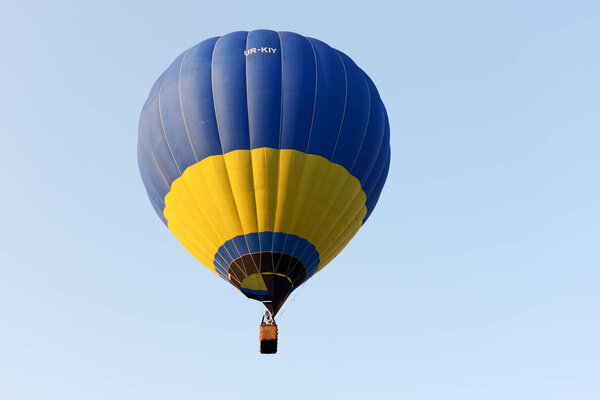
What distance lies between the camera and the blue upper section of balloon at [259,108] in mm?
22000

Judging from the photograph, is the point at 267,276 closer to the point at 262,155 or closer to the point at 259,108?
the point at 262,155

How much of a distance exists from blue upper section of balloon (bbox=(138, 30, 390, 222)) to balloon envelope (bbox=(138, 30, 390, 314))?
3 centimetres

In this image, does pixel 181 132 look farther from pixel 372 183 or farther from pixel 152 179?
pixel 372 183

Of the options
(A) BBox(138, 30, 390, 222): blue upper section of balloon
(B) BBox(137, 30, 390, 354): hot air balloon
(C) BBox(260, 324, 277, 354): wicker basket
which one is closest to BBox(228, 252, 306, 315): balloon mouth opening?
(B) BBox(137, 30, 390, 354): hot air balloon

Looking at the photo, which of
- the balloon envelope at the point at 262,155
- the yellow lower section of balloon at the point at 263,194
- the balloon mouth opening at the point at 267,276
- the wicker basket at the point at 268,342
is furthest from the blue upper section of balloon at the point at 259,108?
the wicker basket at the point at 268,342

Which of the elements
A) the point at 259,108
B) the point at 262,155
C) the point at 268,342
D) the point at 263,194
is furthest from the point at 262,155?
the point at 268,342

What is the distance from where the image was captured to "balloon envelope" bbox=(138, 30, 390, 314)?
71.9 ft

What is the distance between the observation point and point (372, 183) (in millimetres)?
23703

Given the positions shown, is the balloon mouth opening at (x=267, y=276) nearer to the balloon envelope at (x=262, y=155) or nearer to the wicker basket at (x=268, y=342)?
the balloon envelope at (x=262, y=155)

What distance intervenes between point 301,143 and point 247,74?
2203 mm

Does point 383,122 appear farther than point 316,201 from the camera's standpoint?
Yes

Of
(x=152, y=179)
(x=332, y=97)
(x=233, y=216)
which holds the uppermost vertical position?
(x=332, y=97)

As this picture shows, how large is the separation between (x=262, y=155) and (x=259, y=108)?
1150mm

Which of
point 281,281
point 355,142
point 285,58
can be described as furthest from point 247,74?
point 281,281
